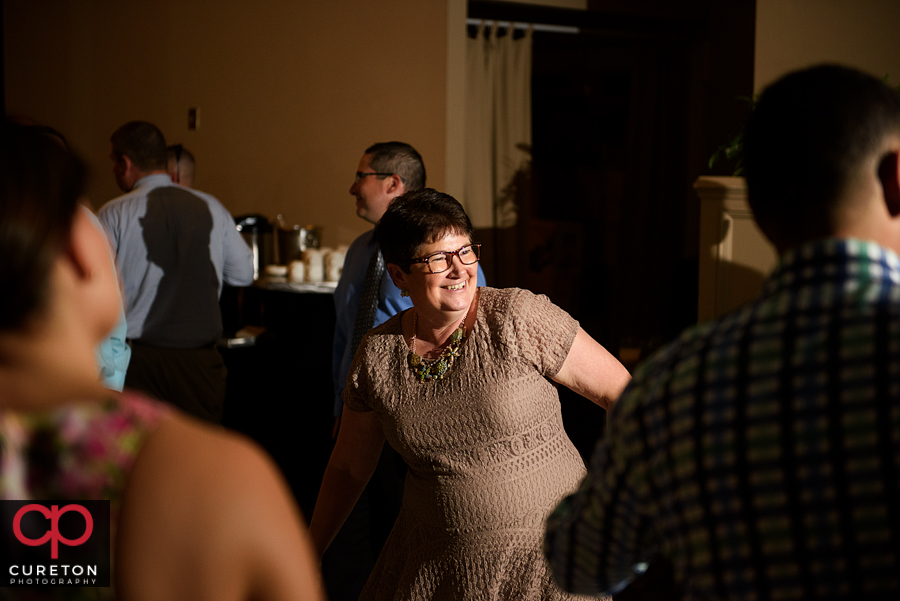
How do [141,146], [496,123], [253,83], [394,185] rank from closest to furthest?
1. [394,185]
2. [141,146]
3. [253,83]
4. [496,123]

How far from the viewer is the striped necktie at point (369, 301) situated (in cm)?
264

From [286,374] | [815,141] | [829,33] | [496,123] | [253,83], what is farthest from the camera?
[496,123]

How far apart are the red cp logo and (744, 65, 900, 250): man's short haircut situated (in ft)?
2.16

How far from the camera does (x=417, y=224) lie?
170cm

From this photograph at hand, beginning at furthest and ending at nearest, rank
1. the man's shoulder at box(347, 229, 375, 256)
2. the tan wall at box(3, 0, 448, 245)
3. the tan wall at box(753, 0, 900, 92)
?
the tan wall at box(3, 0, 448, 245), the tan wall at box(753, 0, 900, 92), the man's shoulder at box(347, 229, 375, 256)

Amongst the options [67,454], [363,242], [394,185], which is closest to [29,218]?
[67,454]

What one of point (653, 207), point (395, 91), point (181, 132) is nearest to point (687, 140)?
point (653, 207)

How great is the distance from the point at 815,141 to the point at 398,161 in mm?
2440

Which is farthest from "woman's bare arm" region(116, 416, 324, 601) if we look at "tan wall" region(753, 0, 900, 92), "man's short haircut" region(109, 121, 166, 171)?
"tan wall" region(753, 0, 900, 92)

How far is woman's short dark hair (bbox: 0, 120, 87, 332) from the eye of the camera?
578 mm

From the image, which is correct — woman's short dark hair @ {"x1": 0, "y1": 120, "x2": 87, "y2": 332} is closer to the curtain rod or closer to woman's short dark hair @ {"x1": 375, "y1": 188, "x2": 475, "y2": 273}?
woman's short dark hair @ {"x1": 375, "y1": 188, "x2": 475, "y2": 273}

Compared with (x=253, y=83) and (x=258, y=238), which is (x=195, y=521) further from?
(x=253, y=83)

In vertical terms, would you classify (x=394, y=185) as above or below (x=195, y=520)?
above

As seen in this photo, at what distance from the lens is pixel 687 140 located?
20.6ft
